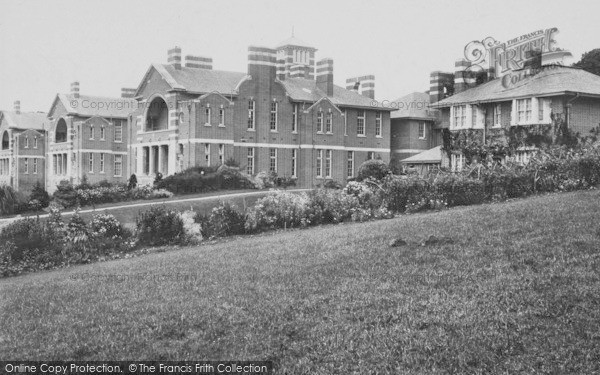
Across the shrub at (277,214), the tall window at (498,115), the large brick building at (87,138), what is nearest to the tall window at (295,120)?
the tall window at (498,115)

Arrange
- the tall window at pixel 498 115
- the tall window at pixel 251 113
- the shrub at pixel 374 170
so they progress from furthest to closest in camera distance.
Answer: the tall window at pixel 251 113, the tall window at pixel 498 115, the shrub at pixel 374 170

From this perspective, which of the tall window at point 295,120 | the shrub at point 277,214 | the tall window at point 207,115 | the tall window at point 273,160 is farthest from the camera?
the tall window at point 295,120

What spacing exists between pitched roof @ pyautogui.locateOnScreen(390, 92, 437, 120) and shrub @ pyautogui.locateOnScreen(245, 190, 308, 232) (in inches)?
1510

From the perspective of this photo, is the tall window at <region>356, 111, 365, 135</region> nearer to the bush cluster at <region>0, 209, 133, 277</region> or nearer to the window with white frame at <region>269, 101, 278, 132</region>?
the window with white frame at <region>269, 101, 278, 132</region>

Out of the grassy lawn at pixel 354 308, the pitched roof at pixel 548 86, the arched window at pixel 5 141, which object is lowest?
the grassy lawn at pixel 354 308

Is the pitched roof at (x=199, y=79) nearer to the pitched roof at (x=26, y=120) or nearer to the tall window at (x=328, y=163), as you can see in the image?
the tall window at (x=328, y=163)

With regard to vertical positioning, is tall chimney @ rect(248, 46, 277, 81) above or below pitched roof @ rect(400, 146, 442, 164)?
above

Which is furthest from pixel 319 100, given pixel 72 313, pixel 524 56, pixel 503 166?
pixel 72 313

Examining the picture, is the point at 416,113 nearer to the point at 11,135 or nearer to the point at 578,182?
the point at 578,182

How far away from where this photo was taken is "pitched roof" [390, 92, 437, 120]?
60562mm

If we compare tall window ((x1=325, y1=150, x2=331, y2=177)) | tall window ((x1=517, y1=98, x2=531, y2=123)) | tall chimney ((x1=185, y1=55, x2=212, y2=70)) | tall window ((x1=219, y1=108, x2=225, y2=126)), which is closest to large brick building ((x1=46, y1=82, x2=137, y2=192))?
tall chimney ((x1=185, y1=55, x2=212, y2=70))

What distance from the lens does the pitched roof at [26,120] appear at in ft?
237

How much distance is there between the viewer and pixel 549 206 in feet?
56.7

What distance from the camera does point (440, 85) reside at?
2354 inches
